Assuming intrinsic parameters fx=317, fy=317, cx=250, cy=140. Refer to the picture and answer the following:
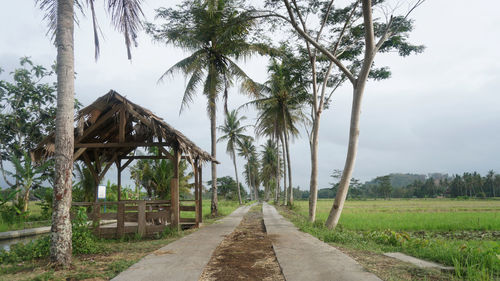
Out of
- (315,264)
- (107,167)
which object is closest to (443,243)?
(315,264)

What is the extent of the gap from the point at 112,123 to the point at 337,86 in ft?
34.4

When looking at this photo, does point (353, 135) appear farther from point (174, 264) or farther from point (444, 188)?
point (444, 188)

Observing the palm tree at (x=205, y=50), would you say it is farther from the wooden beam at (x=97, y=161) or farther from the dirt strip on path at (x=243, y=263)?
the dirt strip on path at (x=243, y=263)

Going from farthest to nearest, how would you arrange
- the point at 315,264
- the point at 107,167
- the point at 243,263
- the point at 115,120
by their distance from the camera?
1. the point at 107,167
2. the point at 115,120
3. the point at 243,263
4. the point at 315,264

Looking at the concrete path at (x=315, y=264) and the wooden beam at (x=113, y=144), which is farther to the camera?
the wooden beam at (x=113, y=144)

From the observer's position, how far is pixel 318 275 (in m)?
4.03

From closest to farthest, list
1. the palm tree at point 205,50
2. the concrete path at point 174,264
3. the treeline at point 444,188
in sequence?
the concrete path at point 174,264, the palm tree at point 205,50, the treeline at point 444,188

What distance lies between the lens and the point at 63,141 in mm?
5223

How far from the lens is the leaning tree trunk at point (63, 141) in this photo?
4991 mm

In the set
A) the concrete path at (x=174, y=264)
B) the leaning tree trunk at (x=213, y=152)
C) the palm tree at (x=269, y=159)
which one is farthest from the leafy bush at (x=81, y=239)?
the palm tree at (x=269, y=159)

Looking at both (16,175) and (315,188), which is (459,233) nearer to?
Answer: (315,188)

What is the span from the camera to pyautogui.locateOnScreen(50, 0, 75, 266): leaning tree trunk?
4.99 m

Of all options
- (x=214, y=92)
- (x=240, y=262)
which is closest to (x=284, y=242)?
(x=240, y=262)

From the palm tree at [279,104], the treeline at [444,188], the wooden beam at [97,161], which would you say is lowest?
the treeline at [444,188]
